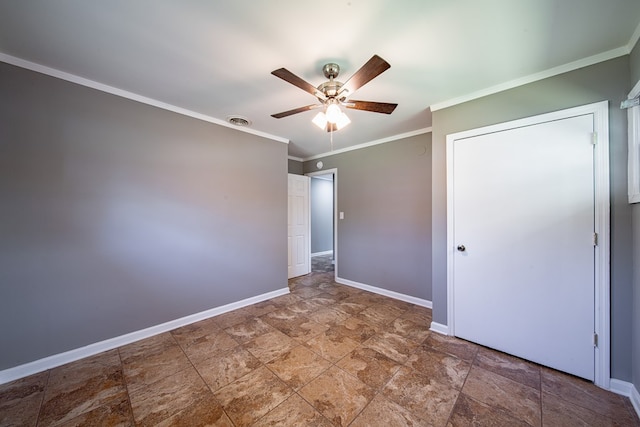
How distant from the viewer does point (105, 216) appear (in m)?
2.17

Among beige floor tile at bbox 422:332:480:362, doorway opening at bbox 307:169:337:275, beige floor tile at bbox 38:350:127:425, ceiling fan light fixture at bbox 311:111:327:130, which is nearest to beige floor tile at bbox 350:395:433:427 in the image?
beige floor tile at bbox 422:332:480:362

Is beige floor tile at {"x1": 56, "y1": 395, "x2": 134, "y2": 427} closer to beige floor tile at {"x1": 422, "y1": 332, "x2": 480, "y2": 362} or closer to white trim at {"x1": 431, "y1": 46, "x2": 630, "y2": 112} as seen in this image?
beige floor tile at {"x1": 422, "y1": 332, "x2": 480, "y2": 362}

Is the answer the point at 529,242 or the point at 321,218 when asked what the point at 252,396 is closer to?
the point at 529,242

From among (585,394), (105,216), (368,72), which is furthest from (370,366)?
(105,216)

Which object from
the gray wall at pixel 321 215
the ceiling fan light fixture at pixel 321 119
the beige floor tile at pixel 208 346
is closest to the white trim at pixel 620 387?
the ceiling fan light fixture at pixel 321 119

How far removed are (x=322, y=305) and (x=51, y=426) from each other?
8.18ft

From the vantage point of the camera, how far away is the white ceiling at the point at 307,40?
4.40 feet

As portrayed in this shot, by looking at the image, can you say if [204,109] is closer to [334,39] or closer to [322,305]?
[334,39]

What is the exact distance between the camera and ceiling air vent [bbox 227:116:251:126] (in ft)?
9.41

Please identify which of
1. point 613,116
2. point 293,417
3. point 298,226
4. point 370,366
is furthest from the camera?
point 298,226

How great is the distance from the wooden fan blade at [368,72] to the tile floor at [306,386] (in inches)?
88.2

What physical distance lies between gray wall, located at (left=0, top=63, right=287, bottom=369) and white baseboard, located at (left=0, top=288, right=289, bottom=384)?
5cm

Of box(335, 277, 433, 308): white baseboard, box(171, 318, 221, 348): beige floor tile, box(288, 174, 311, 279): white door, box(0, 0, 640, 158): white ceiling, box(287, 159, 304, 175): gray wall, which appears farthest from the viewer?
box(287, 159, 304, 175): gray wall

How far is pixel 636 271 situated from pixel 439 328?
1.54 metres
